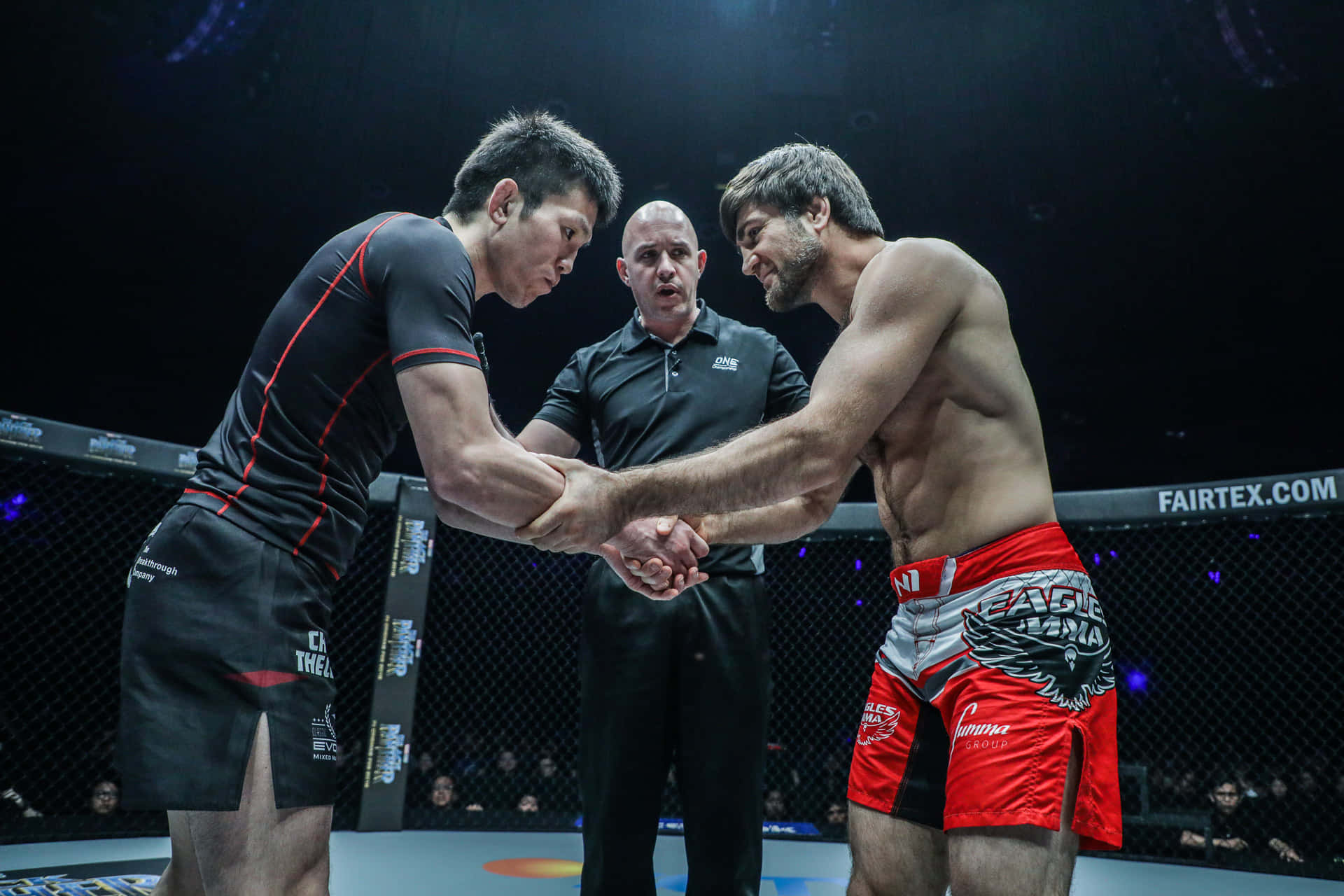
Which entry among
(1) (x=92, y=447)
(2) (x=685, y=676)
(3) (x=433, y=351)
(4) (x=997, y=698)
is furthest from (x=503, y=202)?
(1) (x=92, y=447)

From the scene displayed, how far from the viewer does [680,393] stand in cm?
217

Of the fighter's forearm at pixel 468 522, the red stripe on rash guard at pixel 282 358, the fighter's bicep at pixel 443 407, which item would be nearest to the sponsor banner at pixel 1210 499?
the fighter's forearm at pixel 468 522

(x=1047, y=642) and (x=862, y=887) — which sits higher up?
(x=1047, y=642)

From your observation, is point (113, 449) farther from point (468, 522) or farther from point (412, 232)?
point (412, 232)

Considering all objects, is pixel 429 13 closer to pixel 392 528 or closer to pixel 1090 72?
pixel 392 528

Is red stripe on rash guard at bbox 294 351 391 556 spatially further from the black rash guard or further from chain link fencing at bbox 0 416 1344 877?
chain link fencing at bbox 0 416 1344 877

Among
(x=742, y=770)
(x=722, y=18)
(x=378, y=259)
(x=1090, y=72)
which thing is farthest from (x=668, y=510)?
(x=1090, y=72)

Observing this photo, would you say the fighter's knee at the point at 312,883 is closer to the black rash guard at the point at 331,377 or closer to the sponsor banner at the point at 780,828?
the black rash guard at the point at 331,377

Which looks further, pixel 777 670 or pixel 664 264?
pixel 777 670

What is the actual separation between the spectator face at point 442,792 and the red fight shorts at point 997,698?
3375 millimetres

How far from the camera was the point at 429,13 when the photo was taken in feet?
16.6

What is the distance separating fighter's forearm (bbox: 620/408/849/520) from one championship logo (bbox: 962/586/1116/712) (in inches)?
14.1

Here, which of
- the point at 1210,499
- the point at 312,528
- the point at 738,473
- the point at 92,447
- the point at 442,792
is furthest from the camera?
the point at 442,792

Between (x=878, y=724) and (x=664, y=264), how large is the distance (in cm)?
130
